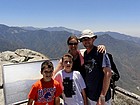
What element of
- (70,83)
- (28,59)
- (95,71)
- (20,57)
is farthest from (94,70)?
(20,57)

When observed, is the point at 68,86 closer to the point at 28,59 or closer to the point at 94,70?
the point at 94,70

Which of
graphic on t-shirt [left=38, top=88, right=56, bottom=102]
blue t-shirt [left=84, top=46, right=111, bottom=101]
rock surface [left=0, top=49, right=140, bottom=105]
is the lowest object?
rock surface [left=0, top=49, right=140, bottom=105]

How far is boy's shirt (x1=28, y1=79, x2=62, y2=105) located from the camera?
3.92m

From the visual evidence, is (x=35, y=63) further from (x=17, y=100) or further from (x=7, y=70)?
(x=17, y=100)

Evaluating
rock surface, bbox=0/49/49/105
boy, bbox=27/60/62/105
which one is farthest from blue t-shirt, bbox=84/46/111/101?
rock surface, bbox=0/49/49/105

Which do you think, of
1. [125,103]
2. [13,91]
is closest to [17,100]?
[13,91]

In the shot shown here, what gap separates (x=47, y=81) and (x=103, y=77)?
1183 millimetres

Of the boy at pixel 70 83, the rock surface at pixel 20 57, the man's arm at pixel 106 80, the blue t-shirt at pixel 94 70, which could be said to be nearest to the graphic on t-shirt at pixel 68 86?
the boy at pixel 70 83

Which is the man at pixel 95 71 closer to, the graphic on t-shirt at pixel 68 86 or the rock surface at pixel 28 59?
the graphic on t-shirt at pixel 68 86

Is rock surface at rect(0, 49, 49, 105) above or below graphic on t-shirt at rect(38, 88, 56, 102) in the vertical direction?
below

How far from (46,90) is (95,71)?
110 centimetres

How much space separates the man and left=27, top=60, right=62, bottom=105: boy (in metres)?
0.74

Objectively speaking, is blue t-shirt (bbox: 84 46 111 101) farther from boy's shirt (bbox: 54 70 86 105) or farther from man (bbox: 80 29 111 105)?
boy's shirt (bbox: 54 70 86 105)

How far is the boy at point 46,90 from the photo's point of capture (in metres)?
3.94
